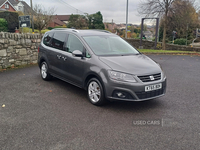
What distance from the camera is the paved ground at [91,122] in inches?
130

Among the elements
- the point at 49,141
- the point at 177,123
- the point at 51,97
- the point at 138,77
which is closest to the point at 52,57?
the point at 51,97

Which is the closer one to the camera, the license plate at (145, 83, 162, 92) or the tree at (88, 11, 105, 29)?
the license plate at (145, 83, 162, 92)

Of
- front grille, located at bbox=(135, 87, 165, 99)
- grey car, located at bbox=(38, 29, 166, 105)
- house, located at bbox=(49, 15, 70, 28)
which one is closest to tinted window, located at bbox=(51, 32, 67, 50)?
grey car, located at bbox=(38, 29, 166, 105)

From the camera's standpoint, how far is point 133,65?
15.4ft

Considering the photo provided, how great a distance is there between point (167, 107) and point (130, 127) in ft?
4.77

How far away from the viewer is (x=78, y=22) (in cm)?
4738

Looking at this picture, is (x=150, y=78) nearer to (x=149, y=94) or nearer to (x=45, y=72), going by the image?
(x=149, y=94)

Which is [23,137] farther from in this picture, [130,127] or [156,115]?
[156,115]

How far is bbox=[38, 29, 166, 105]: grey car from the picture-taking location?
14.5ft

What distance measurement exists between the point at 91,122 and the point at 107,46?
2382 mm

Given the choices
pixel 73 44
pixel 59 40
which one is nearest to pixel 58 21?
pixel 59 40

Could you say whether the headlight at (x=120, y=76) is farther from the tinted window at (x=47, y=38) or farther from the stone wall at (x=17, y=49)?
the stone wall at (x=17, y=49)

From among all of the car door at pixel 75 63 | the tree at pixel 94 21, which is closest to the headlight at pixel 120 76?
the car door at pixel 75 63

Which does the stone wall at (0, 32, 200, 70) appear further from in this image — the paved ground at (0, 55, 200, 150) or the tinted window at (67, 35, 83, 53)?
the tinted window at (67, 35, 83, 53)
